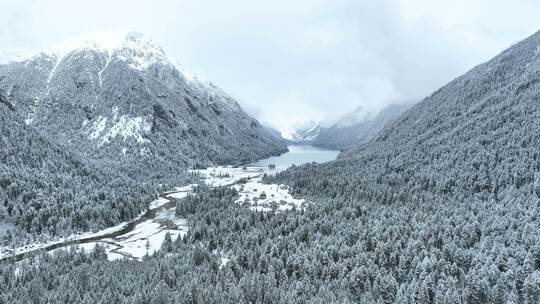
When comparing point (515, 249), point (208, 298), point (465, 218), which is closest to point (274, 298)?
point (208, 298)

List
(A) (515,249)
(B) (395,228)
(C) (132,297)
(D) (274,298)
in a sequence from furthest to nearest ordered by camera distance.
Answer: (B) (395,228) → (A) (515,249) → (D) (274,298) → (C) (132,297)

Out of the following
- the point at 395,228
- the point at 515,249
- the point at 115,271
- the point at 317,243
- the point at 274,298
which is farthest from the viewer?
the point at 395,228

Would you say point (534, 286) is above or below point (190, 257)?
below

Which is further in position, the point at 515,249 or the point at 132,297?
the point at 515,249

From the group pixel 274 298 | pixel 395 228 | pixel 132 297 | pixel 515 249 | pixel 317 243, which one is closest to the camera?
pixel 132 297

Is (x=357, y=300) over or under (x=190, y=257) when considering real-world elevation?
under

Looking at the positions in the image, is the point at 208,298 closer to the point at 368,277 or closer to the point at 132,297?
the point at 132,297

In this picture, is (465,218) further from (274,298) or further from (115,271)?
(115,271)

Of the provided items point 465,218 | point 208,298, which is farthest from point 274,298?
point 465,218

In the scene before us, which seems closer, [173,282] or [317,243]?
[173,282]
